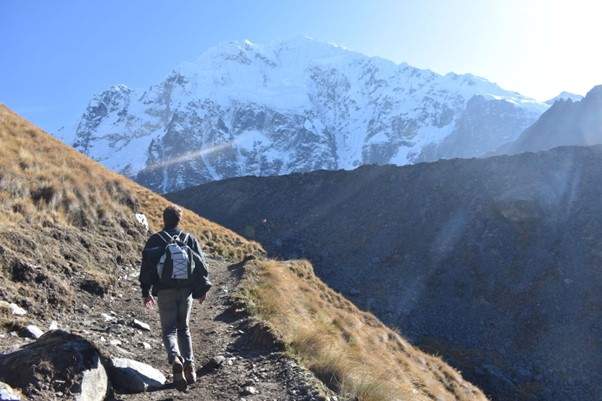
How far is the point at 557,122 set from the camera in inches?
4764

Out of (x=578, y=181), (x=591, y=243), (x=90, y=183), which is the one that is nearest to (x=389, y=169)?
(x=578, y=181)

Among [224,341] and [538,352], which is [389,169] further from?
[224,341]

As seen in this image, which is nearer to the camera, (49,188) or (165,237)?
(165,237)

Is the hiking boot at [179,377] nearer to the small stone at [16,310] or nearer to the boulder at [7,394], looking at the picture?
the boulder at [7,394]

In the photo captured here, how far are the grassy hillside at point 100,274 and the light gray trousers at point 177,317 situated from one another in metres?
1.85

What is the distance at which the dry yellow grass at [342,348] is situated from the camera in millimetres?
6664

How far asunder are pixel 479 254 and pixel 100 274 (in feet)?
124

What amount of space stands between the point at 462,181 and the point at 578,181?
11.5 metres

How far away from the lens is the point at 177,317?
6.43 m

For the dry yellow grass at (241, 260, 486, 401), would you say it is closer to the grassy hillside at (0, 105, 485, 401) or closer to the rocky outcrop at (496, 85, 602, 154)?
the grassy hillside at (0, 105, 485, 401)

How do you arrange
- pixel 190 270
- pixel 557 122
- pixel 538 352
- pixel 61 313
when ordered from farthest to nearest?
pixel 557 122
pixel 538 352
pixel 61 313
pixel 190 270

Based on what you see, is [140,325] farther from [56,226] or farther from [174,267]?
[56,226]

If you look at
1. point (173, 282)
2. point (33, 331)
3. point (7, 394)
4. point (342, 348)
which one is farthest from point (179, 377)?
point (342, 348)

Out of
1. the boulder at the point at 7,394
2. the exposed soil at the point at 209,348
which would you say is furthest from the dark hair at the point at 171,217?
the boulder at the point at 7,394
